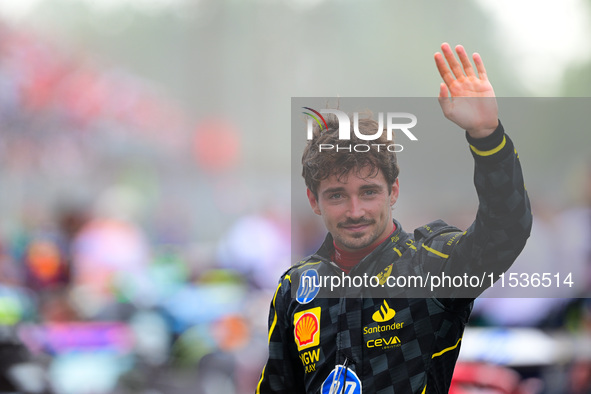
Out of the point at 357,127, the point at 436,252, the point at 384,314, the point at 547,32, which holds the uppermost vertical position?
the point at 547,32

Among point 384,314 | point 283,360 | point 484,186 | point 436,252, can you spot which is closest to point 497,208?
point 484,186

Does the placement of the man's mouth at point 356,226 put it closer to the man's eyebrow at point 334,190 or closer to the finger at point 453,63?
the man's eyebrow at point 334,190

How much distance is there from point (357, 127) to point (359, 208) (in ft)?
0.48

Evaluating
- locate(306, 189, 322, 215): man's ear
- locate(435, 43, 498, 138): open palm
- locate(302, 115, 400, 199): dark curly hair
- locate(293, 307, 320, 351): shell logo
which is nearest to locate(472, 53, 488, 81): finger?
locate(435, 43, 498, 138): open palm

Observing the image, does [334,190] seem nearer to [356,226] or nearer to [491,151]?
[356,226]

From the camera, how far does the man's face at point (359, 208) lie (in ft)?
3.61

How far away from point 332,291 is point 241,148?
2204 mm

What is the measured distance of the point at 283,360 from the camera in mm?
1165

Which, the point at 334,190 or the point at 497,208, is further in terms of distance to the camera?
the point at 334,190

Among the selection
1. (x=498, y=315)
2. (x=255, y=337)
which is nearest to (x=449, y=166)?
(x=498, y=315)

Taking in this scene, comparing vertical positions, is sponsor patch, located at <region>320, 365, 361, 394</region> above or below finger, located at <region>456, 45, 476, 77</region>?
below

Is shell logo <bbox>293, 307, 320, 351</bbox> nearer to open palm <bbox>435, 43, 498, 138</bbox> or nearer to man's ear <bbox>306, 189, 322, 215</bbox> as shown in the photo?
man's ear <bbox>306, 189, 322, 215</bbox>

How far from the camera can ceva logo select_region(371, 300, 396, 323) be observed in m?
1.07

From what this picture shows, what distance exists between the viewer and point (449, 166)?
1203 mm
